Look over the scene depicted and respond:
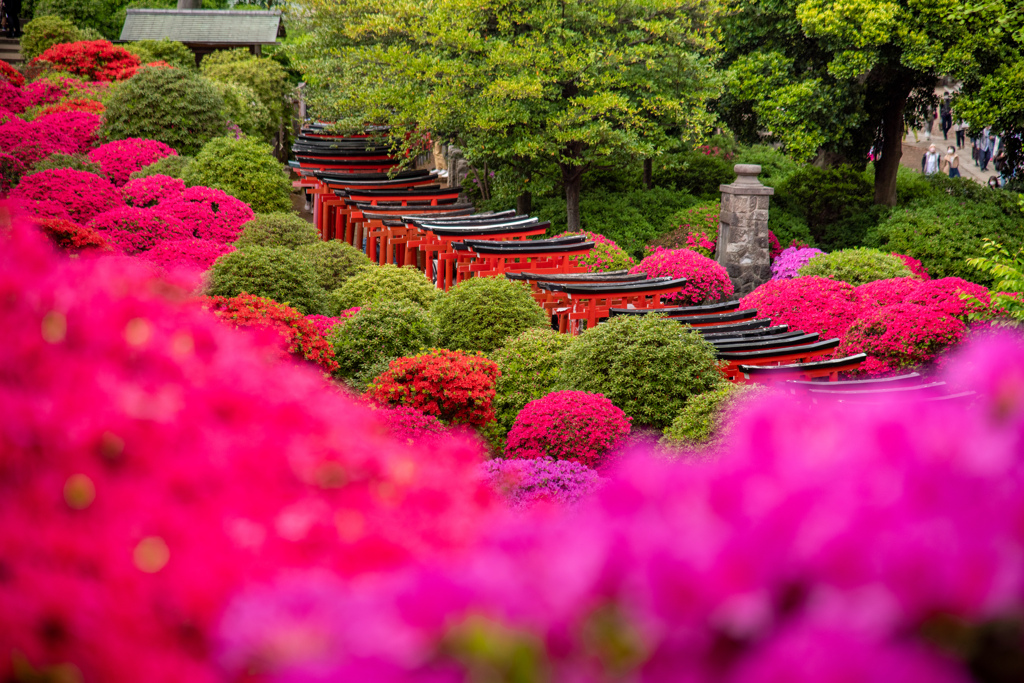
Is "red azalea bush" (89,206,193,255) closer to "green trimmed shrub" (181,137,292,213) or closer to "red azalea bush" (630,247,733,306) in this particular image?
"green trimmed shrub" (181,137,292,213)

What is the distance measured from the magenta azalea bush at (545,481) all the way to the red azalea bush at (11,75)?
23471 millimetres

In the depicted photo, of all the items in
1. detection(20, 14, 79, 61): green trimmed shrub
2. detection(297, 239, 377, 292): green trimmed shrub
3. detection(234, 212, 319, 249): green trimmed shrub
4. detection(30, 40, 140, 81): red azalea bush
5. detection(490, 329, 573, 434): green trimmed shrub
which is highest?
detection(20, 14, 79, 61): green trimmed shrub

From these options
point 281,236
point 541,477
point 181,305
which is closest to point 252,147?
point 281,236

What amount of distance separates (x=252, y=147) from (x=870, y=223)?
Result: 14.9 m

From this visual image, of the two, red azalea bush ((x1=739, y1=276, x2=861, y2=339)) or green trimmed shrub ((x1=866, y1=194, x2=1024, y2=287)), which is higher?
green trimmed shrub ((x1=866, y1=194, x2=1024, y2=287))

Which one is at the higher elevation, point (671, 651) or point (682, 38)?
point (682, 38)

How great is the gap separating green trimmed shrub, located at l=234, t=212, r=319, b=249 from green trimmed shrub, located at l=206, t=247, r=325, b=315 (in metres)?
3.63

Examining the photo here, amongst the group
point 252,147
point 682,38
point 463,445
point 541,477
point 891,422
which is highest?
point 682,38

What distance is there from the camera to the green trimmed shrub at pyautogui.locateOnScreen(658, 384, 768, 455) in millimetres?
7527

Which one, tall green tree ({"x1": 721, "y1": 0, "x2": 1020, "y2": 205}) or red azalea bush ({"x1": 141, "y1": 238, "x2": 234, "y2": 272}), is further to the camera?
tall green tree ({"x1": 721, "y1": 0, "x2": 1020, "y2": 205})

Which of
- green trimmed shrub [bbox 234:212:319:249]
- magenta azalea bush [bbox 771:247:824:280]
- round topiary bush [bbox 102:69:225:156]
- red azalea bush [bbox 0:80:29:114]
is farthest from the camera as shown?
red azalea bush [bbox 0:80:29:114]

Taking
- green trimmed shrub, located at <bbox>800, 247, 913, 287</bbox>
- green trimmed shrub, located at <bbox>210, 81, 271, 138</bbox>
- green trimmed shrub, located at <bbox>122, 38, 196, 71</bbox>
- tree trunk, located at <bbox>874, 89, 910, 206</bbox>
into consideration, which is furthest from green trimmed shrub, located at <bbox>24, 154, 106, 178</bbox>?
tree trunk, located at <bbox>874, 89, 910, 206</bbox>

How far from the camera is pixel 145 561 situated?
5.06 feet

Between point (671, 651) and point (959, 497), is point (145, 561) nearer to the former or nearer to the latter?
point (671, 651)
